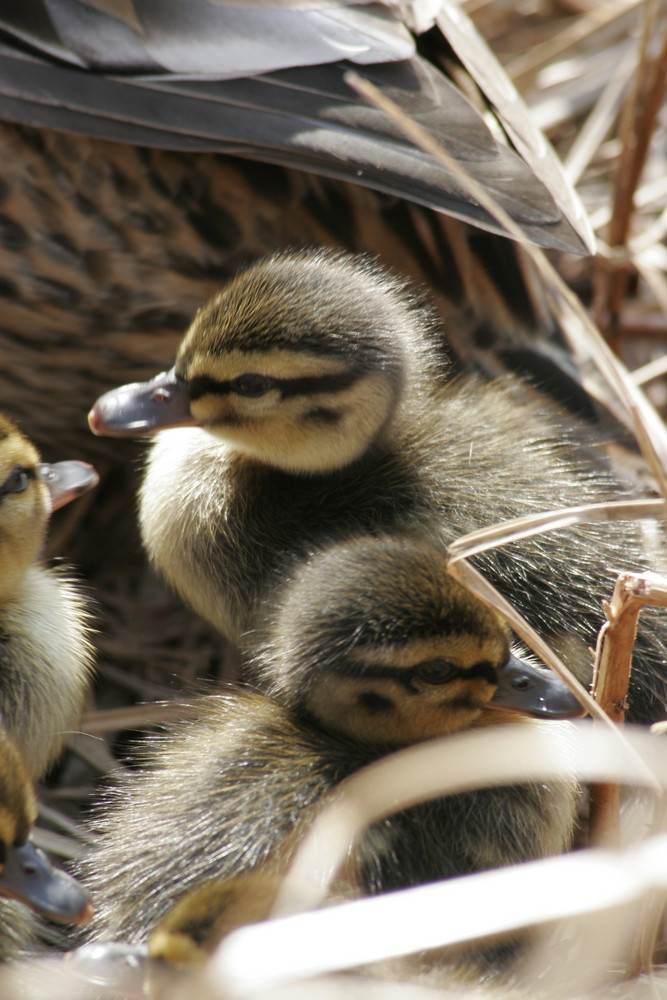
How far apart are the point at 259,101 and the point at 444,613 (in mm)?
714

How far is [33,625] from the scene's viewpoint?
148cm

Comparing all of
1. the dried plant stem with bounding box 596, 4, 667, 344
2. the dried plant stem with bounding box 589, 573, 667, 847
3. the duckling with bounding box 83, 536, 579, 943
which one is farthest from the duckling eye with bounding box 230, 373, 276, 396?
the dried plant stem with bounding box 596, 4, 667, 344

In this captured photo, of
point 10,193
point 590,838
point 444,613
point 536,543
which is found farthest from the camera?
point 10,193

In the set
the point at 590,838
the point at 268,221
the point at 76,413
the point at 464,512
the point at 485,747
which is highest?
the point at 268,221

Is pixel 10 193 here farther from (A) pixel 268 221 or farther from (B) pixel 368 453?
(B) pixel 368 453

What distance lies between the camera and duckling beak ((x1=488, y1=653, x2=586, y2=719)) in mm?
1249

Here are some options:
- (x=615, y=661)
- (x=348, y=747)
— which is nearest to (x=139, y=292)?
(x=348, y=747)

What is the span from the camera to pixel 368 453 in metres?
1.51

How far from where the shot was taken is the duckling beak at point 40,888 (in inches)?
43.0

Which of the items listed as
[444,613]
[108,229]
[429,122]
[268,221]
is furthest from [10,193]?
[444,613]

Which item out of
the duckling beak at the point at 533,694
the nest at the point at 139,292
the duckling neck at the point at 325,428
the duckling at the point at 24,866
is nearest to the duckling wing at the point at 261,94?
the nest at the point at 139,292

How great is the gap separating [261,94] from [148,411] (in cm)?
43

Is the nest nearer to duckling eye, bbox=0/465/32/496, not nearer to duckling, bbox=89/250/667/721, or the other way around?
duckling, bbox=89/250/667/721

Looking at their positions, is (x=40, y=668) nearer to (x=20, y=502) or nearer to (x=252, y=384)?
(x=20, y=502)
